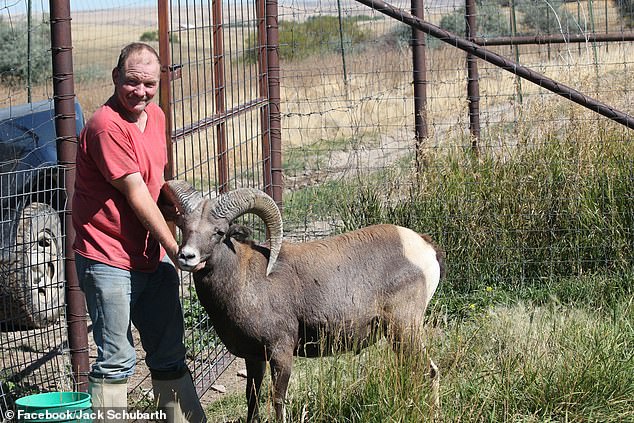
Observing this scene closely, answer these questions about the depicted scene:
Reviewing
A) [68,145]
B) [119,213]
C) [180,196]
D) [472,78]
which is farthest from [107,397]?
[472,78]

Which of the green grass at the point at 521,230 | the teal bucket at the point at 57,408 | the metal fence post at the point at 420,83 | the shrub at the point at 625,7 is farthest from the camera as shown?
the shrub at the point at 625,7

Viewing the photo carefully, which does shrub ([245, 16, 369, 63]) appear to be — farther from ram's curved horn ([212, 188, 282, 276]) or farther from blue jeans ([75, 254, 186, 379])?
blue jeans ([75, 254, 186, 379])

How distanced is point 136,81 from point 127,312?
1194 millimetres

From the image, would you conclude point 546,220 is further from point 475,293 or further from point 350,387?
point 350,387

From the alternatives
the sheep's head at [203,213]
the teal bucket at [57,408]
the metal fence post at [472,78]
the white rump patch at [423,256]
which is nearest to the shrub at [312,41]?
the metal fence post at [472,78]

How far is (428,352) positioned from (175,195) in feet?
5.69

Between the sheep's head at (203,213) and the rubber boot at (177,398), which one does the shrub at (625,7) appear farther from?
the rubber boot at (177,398)

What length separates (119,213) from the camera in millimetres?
4742

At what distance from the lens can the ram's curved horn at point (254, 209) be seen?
17.5ft

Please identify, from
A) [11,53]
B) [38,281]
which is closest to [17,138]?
[38,281]

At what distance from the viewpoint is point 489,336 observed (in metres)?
6.59

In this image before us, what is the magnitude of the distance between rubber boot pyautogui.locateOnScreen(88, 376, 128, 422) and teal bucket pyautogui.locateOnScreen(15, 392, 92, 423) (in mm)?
60

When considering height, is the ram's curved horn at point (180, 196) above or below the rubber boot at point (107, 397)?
above

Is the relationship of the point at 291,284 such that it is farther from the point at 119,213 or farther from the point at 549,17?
the point at 549,17
